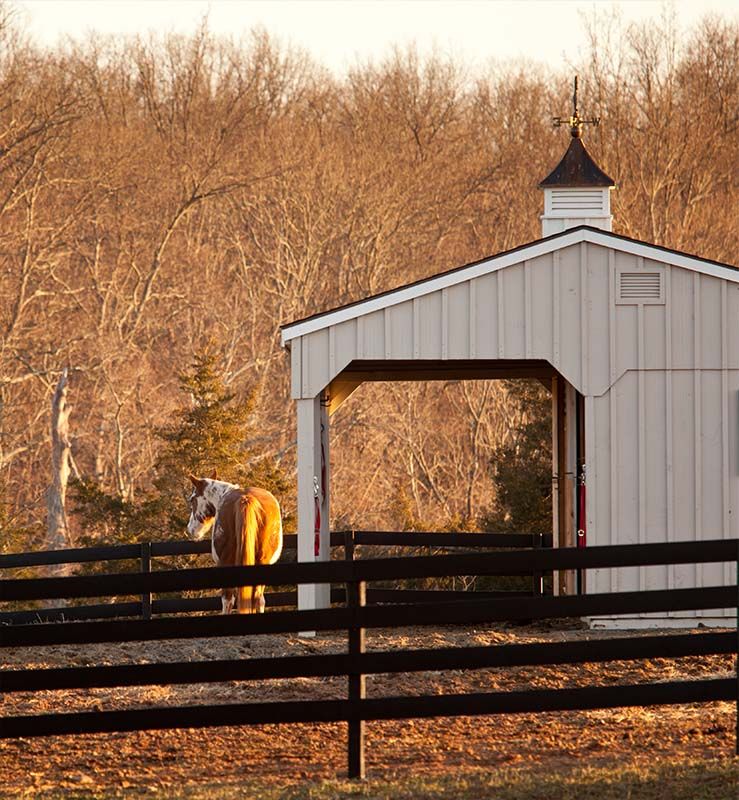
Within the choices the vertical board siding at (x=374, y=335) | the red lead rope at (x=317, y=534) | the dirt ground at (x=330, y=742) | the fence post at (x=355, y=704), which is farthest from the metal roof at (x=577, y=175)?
the fence post at (x=355, y=704)

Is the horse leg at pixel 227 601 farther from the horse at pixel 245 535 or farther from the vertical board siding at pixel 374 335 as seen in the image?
the vertical board siding at pixel 374 335

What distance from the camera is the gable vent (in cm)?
1429

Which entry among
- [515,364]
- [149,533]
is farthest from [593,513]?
[149,533]

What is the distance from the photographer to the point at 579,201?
733 inches

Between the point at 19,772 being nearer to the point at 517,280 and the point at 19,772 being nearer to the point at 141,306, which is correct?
the point at 517,280

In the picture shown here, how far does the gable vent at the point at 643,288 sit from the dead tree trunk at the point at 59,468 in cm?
2119

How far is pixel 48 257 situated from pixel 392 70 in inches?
598

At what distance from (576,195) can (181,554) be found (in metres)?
7.05

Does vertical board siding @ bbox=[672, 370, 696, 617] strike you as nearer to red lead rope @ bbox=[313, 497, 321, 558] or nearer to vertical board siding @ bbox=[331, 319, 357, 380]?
vertical board siding @ bbox=[331, 319, 357, 380]

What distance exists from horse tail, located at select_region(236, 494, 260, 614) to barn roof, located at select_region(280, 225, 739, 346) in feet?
5.87

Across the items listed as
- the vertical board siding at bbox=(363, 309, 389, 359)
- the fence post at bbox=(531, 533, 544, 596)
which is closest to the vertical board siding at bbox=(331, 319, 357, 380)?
the vertical board siding at bbox=(363, 309, 389, 359)

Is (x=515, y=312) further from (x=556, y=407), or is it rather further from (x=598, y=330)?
(x=556, y=407)

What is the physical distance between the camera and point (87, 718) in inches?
274

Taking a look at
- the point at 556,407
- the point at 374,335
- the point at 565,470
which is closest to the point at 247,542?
the point at 374,335
